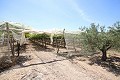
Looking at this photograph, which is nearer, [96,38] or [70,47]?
[96,38]

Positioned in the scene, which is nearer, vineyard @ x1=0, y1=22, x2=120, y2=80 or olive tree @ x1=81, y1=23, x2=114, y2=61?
vineyard @ x1=0, y1=22, x2=120, y2=80

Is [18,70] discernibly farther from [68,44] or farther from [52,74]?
[68,44]

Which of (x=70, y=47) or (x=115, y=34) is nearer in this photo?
(x=115, y=34)

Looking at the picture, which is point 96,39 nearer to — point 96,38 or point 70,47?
point 96,38

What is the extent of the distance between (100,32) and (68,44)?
330 centimetres

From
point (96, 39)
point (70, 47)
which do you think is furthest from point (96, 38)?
point (70, 47)

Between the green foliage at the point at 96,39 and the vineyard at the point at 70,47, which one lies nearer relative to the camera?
the vineyard at the point at 70,47

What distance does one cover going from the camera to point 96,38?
10.9 meters

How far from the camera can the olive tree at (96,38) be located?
1058 centimetres

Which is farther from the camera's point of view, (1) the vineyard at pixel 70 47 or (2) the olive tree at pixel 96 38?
(2) the olive tree at pixel 96 38

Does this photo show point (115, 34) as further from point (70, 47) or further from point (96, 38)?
point (70, 47)

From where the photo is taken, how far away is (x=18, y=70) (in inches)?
307

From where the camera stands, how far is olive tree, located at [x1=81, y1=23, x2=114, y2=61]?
34.7 ft

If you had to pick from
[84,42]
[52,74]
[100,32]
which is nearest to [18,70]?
[52,74]
